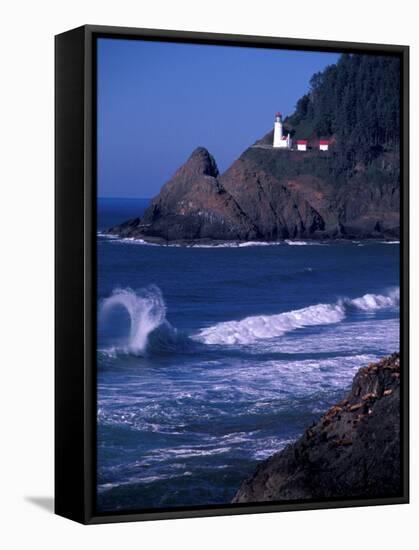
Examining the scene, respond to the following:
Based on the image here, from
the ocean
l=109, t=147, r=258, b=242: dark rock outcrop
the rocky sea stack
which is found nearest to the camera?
the ocean

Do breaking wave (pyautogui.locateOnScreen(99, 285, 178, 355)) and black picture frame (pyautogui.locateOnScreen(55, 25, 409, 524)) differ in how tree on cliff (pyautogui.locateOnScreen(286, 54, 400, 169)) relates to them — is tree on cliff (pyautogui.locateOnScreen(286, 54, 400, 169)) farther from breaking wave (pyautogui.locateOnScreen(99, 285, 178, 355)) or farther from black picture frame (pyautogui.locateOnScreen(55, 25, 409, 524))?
breaking wave (pyautogui.locateOnScreen(99, 285, 178, 355))

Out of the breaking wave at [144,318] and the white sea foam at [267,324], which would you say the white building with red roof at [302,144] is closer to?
the white sea foam at [267,324]

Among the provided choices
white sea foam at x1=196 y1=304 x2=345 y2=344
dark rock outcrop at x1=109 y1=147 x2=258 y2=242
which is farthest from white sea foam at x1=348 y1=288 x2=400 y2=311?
dark rock outcrop at x1=109 y1=147 x2=258 y2=242

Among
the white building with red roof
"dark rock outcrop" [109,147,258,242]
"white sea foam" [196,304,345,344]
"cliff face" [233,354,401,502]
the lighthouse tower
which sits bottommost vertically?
"cliff face" [233,354,401,502]

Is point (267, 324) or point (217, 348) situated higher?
point (267, 324)

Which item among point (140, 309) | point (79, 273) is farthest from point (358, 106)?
point (79, 273)

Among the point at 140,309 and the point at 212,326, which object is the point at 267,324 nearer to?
the point at 212,326

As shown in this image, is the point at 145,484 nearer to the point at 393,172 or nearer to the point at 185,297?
the point at 185,297
